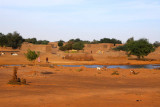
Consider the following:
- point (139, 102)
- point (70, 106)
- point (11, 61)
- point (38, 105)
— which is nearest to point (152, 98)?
point (139, 102)

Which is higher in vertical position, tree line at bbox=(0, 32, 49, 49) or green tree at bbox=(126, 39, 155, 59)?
tree line at bbox=(0, 32, 49, 49)

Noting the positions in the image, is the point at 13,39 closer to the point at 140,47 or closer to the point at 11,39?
the point at 11,39

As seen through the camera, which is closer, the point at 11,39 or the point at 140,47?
the point at 140,47

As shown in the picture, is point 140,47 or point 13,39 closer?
point 140,47

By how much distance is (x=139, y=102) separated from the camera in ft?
32.3

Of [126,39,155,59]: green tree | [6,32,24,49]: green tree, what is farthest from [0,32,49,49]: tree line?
[126,39,155,59]: green tree

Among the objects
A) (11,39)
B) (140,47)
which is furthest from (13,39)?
(140,47)

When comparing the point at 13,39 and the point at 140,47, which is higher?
the point at 13,39

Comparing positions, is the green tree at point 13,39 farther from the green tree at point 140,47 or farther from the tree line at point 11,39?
the green tree at point 140,47

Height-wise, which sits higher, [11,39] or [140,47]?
[11,39]

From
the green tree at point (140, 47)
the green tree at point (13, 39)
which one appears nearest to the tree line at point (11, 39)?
the green tree at point (13, 39)

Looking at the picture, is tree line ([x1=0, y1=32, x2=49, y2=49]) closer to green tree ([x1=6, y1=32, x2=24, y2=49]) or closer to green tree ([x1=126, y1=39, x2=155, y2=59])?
green tree ([x1=6, y1=32, x2=24, y2=49])

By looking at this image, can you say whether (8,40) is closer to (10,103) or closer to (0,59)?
(0,59)

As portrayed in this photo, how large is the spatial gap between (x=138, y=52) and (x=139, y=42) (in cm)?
239
